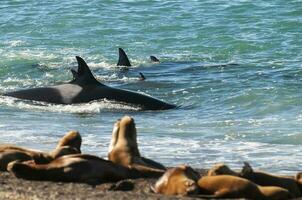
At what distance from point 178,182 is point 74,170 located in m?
1.06

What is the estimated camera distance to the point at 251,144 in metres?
12.9

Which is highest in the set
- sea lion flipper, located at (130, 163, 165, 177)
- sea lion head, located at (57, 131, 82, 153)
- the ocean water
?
sea lion head, located at (57, 131, 82, 153)

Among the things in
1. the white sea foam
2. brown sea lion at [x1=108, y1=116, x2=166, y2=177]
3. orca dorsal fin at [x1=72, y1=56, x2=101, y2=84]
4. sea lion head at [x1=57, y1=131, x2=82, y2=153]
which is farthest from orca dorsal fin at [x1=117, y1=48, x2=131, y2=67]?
brown sea lion at [x1=108, y1=116, x2=166, y2=177]

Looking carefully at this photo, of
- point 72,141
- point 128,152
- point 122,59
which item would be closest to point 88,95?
point 122,59

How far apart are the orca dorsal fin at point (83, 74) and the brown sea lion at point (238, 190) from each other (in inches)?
318

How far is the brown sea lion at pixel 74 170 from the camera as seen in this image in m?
8.92

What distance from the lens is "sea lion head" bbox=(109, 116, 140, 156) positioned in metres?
9.53

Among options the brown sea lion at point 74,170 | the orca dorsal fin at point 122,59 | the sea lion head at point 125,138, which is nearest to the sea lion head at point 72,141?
the sea lion head at point 125,138

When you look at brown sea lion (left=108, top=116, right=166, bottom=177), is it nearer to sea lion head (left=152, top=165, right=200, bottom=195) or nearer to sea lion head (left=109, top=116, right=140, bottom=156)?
sea lion head (left=109, top=116, right=140, bottom=156)

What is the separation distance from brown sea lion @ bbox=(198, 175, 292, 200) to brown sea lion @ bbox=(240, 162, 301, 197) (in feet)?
1.07

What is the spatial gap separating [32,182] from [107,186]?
0.70m

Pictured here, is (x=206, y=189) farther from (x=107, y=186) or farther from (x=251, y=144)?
(x=251, y=144)

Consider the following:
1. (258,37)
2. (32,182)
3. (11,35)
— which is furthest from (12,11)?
(32,182)

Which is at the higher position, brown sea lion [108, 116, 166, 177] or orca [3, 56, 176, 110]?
brown sea lion [108, 116, 166, 177]
